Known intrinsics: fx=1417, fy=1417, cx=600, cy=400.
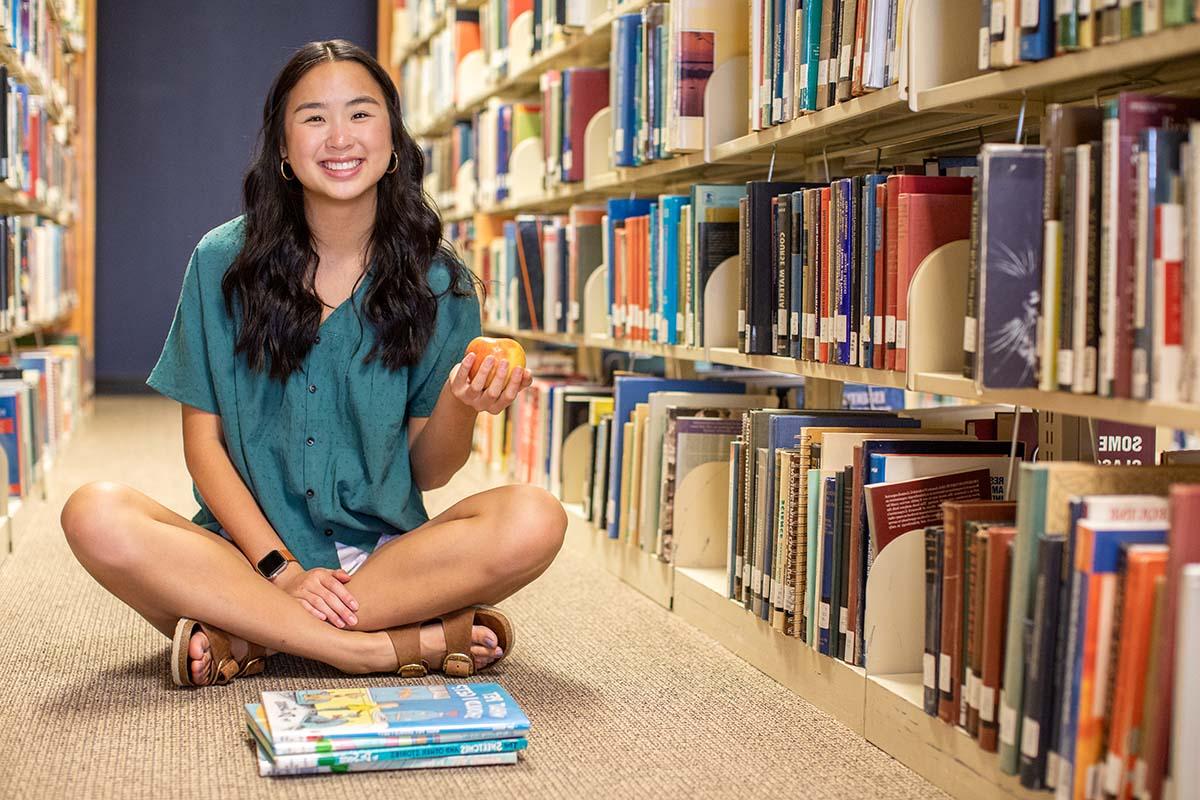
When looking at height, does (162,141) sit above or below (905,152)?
above

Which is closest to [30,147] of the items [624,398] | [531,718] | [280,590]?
[624,398]

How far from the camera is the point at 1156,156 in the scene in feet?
4.35

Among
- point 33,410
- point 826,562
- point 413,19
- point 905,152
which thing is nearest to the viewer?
point 826,562

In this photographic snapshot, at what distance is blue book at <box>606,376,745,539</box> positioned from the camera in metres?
2.78

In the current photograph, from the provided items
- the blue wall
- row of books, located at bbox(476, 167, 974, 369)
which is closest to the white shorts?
row of books, located at bbox(476, 167, 974, 369)

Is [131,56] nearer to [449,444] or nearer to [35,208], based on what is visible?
[35,208]

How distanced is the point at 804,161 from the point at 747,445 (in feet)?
2.35

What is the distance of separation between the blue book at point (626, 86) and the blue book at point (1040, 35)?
1.50 meters

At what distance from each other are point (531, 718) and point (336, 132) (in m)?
0.96

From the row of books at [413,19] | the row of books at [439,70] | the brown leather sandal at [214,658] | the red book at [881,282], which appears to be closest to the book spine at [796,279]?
the red book at [881,282]

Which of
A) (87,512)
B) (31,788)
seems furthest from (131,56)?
(31,788)

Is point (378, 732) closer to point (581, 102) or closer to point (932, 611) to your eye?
point (932, 611)

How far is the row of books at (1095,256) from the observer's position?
1326mm

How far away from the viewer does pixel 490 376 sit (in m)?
1.97
